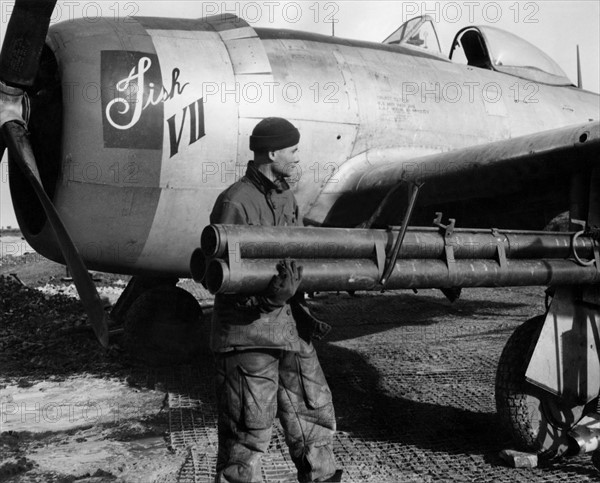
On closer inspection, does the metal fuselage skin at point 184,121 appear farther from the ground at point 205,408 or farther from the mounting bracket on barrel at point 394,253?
the mounting bracket on barrel at point 394,253

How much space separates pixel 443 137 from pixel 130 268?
2.77m

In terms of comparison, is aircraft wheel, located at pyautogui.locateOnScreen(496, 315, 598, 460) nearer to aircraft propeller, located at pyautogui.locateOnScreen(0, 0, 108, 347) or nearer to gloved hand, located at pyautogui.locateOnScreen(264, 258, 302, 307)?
gloved hand, located at pyautogui.locateOnScreen(264, 258, 302, 307)

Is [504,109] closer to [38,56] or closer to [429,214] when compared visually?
[429,214]

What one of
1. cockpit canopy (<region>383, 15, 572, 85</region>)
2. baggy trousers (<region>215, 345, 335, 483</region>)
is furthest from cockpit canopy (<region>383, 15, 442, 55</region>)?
baggy trousers (<region>215, 345, 335, 483</region>)

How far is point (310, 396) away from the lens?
2.94m

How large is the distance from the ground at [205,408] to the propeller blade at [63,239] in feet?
2.83

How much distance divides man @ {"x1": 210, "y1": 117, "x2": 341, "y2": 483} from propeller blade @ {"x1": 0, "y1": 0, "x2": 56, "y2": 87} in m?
1.55

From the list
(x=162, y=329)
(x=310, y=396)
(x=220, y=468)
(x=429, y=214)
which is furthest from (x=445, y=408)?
(x=162, y=329)

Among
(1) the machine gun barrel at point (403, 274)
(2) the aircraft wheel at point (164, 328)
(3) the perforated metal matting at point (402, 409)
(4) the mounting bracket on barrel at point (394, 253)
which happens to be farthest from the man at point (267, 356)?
(2) the aircraft wheel at point (164, 328)

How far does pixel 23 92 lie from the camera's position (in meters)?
3.76

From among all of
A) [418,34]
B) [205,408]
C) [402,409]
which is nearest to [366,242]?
[402,409]

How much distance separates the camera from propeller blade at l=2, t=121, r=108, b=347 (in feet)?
10.1

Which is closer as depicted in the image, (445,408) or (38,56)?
(38,56)

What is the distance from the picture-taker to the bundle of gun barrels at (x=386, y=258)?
7.99ft
